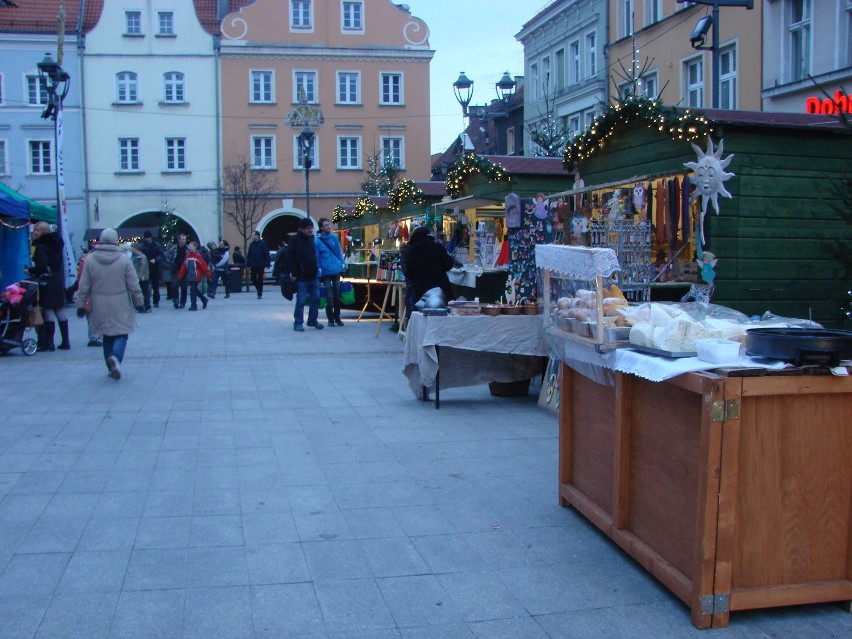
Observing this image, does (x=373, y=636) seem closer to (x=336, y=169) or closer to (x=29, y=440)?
(x=29, y=440)

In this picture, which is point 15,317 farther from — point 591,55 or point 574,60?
point 574,60

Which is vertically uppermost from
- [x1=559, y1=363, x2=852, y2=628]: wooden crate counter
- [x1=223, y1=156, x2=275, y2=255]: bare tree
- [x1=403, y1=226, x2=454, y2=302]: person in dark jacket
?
[x1=223, y1=156, x2=275, y2=255]: bare tree

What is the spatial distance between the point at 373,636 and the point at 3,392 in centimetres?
737

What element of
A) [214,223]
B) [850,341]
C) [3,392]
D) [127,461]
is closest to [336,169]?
[214,223]

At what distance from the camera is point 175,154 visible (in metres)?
42.5

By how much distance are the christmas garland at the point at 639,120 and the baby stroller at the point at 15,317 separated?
24.4 feet

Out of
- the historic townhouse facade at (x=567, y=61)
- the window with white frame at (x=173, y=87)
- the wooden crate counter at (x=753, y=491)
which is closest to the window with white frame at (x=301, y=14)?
the window with white frame at (x=173, y=87)

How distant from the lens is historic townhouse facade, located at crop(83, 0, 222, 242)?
136 feet

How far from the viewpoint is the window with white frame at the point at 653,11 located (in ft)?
82.7

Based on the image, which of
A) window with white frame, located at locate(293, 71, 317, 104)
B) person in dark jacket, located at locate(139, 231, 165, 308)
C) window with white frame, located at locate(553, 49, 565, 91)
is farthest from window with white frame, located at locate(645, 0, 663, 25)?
window with white frame, located at locate(293, 71, 317, 104)

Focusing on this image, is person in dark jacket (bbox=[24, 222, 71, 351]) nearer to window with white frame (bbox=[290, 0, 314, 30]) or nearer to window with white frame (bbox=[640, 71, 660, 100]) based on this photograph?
window with white frame (bbox=[640, 71, 660, 100])

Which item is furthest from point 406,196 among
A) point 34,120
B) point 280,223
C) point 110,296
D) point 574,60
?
point 34,120

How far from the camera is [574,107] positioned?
1228 inches

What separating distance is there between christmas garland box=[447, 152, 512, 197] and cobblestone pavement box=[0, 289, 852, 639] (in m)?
4.50
